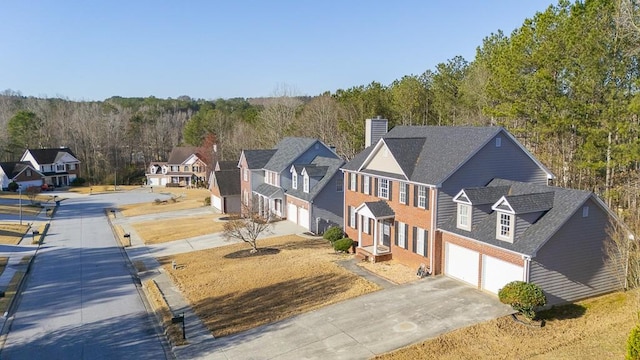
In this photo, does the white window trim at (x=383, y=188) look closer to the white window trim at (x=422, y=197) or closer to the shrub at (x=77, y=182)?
the white window trim at (x=422, y=197)

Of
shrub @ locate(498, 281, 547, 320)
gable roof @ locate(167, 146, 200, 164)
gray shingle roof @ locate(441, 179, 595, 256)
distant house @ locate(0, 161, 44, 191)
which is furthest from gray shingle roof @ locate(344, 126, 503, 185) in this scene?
distant house @ locate(0, 161, 44, 191)

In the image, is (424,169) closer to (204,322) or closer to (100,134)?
(204,322)

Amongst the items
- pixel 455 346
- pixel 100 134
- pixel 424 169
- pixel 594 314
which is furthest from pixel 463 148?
pixel 100 134

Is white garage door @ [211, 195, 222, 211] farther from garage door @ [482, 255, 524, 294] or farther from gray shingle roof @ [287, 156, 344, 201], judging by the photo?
garage door @ [482, 255, 524, 294]

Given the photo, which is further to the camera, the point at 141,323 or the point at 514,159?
the point at 514,159

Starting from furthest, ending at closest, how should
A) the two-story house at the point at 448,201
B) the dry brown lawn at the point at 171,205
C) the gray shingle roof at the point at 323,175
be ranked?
the dry brown lawn at the point at 171,205, the gray shingle roof at the point at 323,175, the two-story house at the point at 448,201

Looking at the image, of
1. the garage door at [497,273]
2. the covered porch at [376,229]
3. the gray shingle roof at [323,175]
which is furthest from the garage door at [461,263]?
the gray shingle roof at [323,175]

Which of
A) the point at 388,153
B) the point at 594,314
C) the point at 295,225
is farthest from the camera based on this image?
the point at 295,225
